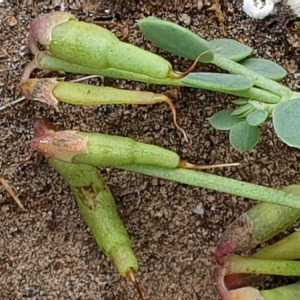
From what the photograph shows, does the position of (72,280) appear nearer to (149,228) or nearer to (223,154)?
(149,228)

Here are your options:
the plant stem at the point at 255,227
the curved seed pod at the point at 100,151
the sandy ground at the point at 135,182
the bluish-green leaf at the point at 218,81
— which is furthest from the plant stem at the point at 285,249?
the bluish-green leaf at the point at 218,81

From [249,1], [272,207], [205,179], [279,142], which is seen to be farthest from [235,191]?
[249,1]

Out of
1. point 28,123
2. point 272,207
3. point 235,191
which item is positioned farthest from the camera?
point 28,123

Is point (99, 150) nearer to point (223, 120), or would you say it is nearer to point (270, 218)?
point (223, 120)

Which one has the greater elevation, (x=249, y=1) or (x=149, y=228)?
(x=249, y=1)

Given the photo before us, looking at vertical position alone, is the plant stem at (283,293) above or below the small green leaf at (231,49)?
below

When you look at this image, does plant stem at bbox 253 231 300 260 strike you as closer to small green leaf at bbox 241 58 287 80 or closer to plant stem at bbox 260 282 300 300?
plant stem at bbox 260 282 300 300

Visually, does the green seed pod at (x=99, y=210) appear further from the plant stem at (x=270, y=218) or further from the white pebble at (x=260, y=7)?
the white pebble at (x=260, y=7)
